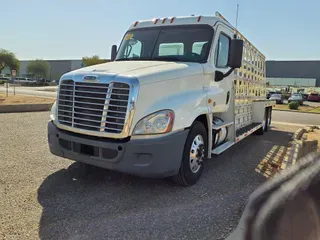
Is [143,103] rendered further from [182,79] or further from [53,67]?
[53,67]

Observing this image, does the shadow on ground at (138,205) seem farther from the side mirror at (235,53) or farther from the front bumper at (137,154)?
the side mirror at (235,53)

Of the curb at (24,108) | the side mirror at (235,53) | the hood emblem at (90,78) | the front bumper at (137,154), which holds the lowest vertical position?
the curb at (24,108)

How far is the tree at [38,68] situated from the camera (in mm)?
73637

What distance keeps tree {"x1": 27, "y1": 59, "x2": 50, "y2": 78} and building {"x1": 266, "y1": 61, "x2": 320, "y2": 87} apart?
177ft

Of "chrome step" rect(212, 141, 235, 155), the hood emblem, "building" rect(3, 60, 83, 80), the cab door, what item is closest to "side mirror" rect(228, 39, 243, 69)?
the cab door

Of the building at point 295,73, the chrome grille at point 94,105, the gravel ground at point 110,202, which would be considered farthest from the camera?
the building at point 295,73

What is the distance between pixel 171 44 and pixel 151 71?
1.35 m

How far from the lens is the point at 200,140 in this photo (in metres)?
4.59

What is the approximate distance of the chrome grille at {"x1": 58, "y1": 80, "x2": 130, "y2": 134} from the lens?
380cm

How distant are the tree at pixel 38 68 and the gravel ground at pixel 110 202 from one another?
7451cm

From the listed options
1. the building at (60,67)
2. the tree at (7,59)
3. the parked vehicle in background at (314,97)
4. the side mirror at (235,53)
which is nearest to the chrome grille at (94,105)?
the side mirror at (235,53)

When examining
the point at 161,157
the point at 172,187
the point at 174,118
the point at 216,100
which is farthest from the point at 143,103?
the point at 216,100

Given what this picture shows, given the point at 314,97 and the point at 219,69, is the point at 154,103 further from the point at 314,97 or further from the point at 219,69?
the point at 314,97

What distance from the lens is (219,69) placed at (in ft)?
17.3
